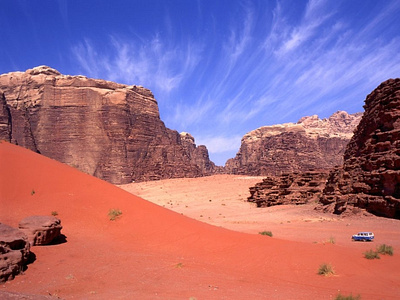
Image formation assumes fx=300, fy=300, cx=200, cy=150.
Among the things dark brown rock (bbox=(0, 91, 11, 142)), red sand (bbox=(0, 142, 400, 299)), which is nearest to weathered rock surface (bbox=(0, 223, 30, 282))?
red sand (bbox=(0, 142, 400, 299))

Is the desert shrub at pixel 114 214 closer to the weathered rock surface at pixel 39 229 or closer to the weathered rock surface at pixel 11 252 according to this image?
the weathered rock surface at pixel 39 229

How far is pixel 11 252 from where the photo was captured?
5930 millimetres

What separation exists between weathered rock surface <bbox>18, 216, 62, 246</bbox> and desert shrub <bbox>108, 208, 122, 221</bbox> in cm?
283

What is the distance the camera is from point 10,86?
74.2m

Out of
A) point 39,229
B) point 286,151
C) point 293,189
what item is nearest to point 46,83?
point 293,189

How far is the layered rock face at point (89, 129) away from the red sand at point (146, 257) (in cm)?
5377

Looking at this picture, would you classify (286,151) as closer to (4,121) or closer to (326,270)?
(4,121)

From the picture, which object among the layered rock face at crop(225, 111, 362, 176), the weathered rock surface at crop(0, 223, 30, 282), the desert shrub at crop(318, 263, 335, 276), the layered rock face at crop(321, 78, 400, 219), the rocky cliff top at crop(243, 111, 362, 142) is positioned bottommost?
the desert shrub at crop(318, 263, 335, 276)

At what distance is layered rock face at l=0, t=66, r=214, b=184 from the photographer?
66.8m

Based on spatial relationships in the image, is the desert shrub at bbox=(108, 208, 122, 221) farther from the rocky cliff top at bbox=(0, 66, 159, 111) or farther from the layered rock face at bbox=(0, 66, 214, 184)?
the rocky cliff top at bbox=(0, 66, 159, 111)

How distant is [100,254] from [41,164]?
735 cm

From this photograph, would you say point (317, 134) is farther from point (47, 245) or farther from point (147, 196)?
point (47, 245)

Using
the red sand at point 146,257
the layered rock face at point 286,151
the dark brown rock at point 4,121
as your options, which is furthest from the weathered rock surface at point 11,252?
the layered rock face at point 286,151

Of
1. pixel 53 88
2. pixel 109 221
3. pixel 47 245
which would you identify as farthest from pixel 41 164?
pixel 53 88
